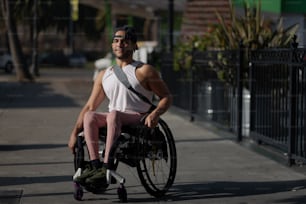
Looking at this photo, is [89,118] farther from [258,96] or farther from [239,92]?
[239,92]

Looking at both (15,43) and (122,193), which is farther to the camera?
(15,43)

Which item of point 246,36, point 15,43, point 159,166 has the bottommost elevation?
point 159,166

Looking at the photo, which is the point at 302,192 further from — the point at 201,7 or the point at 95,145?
the point at 201,7

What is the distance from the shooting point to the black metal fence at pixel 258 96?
989 cm

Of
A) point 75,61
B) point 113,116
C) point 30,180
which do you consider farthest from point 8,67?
point 113,116

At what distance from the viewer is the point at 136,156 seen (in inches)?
300

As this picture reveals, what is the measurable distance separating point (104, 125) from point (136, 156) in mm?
401

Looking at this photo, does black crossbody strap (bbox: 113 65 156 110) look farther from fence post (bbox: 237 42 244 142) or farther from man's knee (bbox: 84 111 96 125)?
fence post (bbox: 237 42 244 142)

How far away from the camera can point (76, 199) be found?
25.4 ft

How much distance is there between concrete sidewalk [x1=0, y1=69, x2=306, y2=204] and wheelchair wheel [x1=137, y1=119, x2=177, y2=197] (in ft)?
0.42

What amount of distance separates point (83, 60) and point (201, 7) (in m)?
36.7

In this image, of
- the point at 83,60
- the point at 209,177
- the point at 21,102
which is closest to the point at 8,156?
the point at 209,177

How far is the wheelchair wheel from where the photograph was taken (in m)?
7.73

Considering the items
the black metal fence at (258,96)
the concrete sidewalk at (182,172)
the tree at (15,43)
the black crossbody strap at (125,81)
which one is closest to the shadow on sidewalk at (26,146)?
the concrete sidewalk at (182,172)
